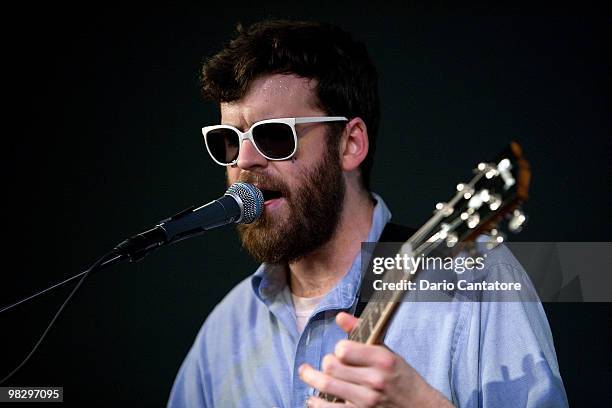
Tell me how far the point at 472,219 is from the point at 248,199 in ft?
2.51

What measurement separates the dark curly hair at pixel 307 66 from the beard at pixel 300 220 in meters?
0.17

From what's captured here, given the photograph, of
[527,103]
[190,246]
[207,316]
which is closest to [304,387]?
[207,316]

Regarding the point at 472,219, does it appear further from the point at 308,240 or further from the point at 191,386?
the point at 191,386

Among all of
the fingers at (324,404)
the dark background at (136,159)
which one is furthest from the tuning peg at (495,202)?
the dark background at (136,159)

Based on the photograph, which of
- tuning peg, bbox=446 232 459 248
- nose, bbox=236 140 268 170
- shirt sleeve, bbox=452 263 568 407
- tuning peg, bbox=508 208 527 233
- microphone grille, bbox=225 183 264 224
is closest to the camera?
tuning peg, bbox=508 208 527 233

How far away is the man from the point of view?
1886 millimetres

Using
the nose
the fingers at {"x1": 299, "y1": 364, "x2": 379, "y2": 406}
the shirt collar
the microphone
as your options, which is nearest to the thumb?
the fingers at {"x1": 299, "y1": 364, "x2": 379, "y2": 406}

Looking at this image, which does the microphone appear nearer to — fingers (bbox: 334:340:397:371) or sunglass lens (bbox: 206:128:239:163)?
sunglass lens (bbox: 206:128:239:163)

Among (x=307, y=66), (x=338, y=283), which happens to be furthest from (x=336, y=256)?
(x=307, y=66)

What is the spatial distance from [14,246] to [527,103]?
2.27 meters

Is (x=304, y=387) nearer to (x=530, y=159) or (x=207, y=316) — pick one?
(x=207, y=316)

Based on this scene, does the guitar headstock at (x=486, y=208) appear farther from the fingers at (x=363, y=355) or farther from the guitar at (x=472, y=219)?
the fingers at (x=363, y=355)

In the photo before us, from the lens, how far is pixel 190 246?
9.61ft

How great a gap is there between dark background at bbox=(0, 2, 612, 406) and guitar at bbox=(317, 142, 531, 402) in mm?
1254
